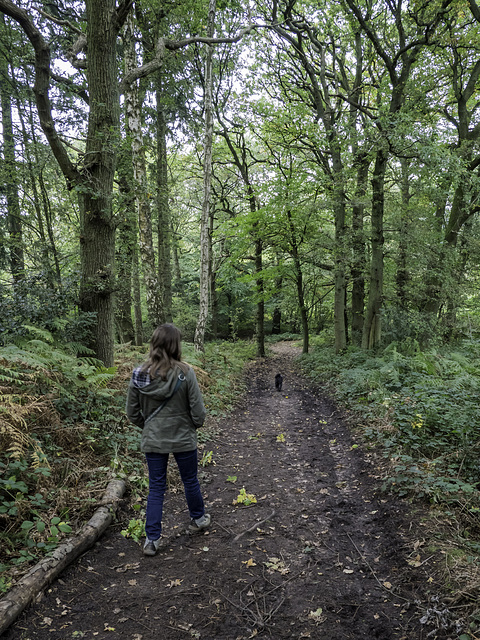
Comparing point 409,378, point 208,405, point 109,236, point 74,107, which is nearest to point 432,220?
point 409,378

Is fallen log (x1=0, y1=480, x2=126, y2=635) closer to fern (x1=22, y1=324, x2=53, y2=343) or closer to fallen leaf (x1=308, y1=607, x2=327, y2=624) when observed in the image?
fallen leaf (x1=308, y1=607, x2=327, y2=624)

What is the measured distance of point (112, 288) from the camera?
6.48 m

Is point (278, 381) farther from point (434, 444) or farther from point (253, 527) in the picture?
point (253, 527)

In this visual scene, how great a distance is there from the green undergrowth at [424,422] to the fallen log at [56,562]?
11.0 feet

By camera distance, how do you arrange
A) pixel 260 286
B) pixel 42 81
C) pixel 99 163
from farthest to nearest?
pixel 260 286 → pixel 99 163 → pixel 42 81

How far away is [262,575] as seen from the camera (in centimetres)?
318

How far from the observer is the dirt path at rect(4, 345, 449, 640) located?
259 centimetres

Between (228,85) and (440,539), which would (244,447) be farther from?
(228,85)

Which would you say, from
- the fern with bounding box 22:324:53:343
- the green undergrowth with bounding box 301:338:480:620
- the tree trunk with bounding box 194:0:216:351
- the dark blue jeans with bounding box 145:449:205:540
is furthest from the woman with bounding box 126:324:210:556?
the tree trunk with bounding box 194:0:216:351

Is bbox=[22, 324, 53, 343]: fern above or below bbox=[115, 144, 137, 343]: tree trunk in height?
below

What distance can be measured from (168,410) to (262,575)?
5.62 ft

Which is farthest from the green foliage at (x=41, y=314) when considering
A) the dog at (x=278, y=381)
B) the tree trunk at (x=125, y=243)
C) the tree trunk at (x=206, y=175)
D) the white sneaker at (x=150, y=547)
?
the dog at (x=278, y=381)

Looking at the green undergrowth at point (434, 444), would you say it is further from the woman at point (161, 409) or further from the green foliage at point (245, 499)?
the woman at point (161, 409)

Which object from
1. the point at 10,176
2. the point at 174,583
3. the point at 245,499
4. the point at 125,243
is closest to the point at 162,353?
the point at 174,583
